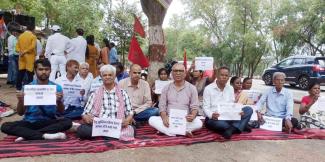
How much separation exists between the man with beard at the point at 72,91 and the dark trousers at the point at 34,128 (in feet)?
4.42

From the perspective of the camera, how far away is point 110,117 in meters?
5.33

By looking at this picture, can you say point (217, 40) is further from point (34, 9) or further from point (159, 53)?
point (159, 53)

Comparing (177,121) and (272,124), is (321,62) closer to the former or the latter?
(272,124)

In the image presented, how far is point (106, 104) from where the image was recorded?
210 inches

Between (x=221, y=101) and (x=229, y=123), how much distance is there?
14.8 inches

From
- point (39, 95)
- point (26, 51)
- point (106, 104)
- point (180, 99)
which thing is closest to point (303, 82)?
point (26, 51)

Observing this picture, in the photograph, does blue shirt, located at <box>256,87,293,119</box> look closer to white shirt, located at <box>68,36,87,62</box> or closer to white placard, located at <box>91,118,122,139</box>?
white placard, located at <box>91,118,122,139</box>

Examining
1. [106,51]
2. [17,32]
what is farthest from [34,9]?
[106,51]

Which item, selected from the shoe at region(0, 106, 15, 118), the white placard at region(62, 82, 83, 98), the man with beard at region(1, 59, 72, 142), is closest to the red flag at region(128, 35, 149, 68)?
the white placard at region(62, 82, 83, 98)

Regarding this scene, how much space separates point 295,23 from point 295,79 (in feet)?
38.1

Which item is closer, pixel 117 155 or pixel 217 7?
pixel 117 155

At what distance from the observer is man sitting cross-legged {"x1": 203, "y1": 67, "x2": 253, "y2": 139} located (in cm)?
591

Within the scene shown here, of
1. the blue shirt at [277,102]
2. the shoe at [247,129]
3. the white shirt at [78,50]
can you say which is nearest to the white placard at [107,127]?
the shoe at [247,129]

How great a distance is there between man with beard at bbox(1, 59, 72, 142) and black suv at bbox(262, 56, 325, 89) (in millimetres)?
13108
